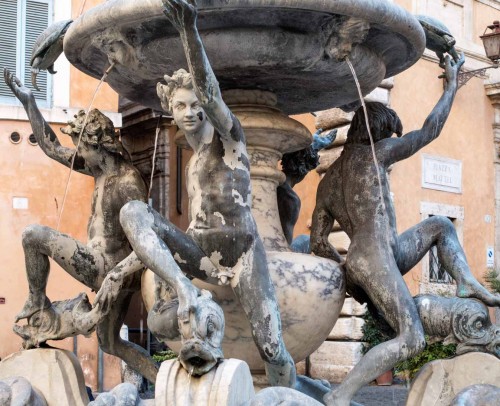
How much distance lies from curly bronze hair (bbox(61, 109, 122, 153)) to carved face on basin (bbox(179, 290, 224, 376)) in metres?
1.77

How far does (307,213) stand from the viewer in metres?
13.8

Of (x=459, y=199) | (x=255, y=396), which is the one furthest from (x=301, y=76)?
(x=459, y=199)

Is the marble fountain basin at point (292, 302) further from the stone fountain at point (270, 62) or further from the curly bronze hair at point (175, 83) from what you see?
the curly bronze hair at point (175, 83)

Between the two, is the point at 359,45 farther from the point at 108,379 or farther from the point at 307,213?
the point at 307,213

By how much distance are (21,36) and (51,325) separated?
26.9 ft

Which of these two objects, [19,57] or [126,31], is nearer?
[126,31]

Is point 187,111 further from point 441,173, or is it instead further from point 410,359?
point 441,173

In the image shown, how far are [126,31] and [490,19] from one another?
13.1m

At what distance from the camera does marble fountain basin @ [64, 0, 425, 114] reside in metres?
4.65

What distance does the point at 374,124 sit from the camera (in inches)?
213

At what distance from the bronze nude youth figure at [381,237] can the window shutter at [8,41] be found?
7.86 meters

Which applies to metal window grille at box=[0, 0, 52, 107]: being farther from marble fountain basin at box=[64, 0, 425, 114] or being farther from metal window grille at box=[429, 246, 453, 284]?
marble fountain basin at box=[64, 0, 425, 114]

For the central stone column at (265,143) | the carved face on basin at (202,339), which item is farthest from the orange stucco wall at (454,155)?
the carved face on basin at (202,339)

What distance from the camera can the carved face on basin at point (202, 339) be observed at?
3.55 m
